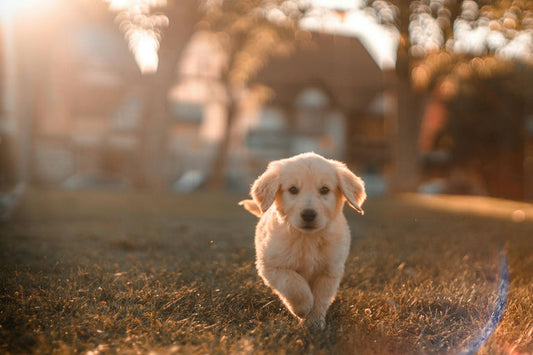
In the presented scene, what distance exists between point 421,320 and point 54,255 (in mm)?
3570

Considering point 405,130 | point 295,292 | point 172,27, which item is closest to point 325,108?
point 405,130

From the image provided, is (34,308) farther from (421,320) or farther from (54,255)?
(421,320)

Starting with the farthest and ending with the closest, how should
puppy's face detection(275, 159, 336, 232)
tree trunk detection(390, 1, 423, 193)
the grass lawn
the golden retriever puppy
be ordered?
tree trunk detection(390, 1, 423, 193) → puppy's face detection(275, 159, 336, 232) → the golden retriever puppy → the grass lawn

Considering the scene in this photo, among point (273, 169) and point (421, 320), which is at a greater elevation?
point (273, 169)

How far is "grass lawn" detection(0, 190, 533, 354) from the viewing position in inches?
112

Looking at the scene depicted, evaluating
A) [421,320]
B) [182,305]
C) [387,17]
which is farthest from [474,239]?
[387,17]

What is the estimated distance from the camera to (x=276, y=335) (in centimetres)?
293

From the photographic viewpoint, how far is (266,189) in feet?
12.8

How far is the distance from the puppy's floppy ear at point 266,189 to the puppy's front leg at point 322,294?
2.19ft

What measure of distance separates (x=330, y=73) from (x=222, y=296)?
3515cm

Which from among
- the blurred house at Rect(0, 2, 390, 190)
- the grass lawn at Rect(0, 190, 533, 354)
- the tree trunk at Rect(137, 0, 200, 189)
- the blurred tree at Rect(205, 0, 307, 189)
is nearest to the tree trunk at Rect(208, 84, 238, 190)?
the blurred tree at Rect(205, 0, 307, 189)

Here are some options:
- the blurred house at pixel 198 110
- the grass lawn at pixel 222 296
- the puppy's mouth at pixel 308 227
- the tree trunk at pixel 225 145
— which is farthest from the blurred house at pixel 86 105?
the puppy's mouth at pixel 308 227

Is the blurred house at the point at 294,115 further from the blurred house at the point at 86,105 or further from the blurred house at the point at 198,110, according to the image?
the blurred house at the point at 86,105

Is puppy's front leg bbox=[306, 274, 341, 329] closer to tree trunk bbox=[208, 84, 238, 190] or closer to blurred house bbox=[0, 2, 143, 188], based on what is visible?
tree trunk bbox=[208, 84, 238, 190]
